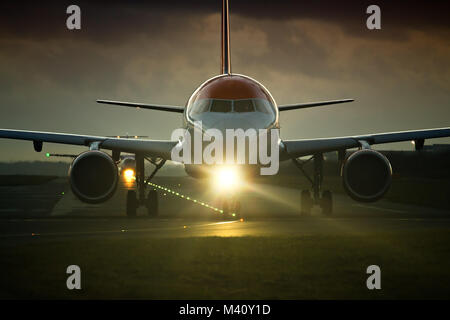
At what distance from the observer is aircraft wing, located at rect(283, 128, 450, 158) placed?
1959cm

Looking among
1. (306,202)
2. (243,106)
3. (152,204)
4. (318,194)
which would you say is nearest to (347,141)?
(318,194)

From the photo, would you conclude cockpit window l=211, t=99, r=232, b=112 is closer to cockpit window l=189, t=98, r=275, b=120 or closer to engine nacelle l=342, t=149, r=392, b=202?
cockpit window l=189, t=98, r=275, b=120

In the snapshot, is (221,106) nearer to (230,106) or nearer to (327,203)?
(230,106)

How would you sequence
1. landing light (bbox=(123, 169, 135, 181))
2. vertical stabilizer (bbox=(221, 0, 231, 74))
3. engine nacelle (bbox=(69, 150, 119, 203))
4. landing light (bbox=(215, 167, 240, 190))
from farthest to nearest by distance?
landing light (bbox=(123, 169, 135, 181)) < vertical stabilizer (bbox=(221, 0, 231, 74)) < engine nacelle (bbox=(69, 150, 119, 203)) < landing light (bbox=(215, 167, 240, 190))

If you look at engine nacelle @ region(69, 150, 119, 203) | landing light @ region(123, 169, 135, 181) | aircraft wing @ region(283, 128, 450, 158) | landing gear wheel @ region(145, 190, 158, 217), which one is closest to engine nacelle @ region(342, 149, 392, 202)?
aircraft wing @ region(283, 128, 450, 158)

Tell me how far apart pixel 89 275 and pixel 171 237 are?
4.41m

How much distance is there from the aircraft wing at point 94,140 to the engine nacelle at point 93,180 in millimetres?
2027

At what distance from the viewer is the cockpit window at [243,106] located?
17.7m

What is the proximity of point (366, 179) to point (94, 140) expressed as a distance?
7.81 metres

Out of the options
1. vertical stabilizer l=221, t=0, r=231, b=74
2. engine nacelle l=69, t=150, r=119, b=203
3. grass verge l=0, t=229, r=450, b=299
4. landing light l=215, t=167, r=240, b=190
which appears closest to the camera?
grass verge l=0, t=229, r=450, b=299

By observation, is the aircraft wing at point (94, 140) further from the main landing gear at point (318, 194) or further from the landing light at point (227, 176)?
the main landing gear at point (318, 194)

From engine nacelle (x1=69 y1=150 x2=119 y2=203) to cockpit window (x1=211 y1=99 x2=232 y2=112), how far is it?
3062mm

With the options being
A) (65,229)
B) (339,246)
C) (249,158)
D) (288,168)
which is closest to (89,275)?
(339,246)
